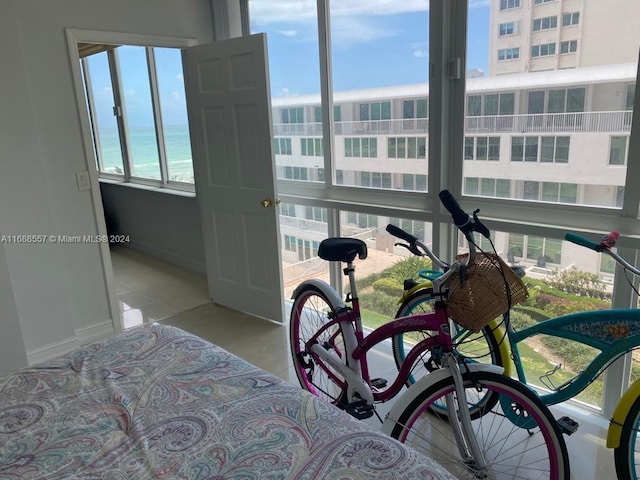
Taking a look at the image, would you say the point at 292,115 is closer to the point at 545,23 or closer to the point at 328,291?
the point at 328,291

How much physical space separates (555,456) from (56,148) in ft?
10.2

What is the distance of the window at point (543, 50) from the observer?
2176 millimetres

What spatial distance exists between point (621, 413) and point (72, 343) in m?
3.07

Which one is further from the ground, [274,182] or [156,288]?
[274,182]

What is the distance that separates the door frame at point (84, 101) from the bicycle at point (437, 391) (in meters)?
1.53

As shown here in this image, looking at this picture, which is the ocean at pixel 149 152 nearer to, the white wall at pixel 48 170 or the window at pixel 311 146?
the white wall at pixel 48 170

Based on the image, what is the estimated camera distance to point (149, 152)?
18.2 feet

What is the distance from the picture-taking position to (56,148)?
3.01 metres

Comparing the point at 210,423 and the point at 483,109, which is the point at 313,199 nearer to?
the point at 483,109

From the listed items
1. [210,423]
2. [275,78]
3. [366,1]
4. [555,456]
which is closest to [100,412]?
[210,423]

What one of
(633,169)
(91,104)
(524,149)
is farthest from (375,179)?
(91,104)

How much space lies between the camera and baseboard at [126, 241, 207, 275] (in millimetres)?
4879

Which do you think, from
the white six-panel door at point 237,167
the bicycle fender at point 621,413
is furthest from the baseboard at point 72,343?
the bicycle fender at point 621,413

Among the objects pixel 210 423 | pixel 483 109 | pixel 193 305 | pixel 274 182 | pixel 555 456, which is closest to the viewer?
pixel 210 423
